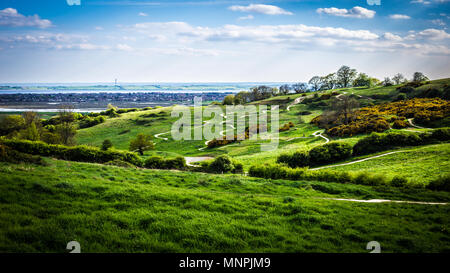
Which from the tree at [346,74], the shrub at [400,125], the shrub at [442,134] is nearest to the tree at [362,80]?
the tree at [346,74]

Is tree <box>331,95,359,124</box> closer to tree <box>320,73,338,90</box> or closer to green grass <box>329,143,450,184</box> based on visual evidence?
green grass <box>329,143,450,184</box>

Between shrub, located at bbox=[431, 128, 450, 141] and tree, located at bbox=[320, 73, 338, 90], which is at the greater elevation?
tree, located at bbox=[320, 73, 338, 90]

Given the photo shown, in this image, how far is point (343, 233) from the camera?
9109mm

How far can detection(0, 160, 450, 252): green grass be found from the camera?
290 inches

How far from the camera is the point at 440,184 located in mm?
16656

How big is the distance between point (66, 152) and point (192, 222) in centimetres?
2086

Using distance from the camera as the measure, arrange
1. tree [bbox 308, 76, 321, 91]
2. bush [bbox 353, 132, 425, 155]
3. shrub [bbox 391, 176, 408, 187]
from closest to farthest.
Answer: shrub [bbox 391, 176, 408, 187]
bush [bbox 353, 132, 425, 155]
tree [bbox 308, 76, 321, 91]

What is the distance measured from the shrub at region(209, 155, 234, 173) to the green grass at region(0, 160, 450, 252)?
14.3m

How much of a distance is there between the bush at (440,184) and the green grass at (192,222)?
5027mm

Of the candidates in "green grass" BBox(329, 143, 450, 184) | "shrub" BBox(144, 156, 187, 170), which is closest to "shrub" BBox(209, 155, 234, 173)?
"shrub" BBox(144, 156, 187, 170)

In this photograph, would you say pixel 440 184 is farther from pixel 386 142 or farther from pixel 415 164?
pixel 386 142

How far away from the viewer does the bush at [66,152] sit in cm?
2352
